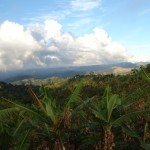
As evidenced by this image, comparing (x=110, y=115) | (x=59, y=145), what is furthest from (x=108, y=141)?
(x=59, y=145)

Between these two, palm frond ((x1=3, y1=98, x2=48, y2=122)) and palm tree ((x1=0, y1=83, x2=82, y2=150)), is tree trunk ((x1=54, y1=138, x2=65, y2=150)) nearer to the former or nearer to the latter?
palm tree ((x1=0, y1=83, x2=82, y2=150))

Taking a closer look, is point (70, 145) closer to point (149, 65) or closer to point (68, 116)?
point (68, 116)

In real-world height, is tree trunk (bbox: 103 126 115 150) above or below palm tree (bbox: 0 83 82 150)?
below

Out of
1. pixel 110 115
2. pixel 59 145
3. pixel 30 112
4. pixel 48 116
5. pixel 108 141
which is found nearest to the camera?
pixel 108 141

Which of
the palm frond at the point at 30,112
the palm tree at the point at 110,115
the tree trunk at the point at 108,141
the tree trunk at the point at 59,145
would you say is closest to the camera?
the tree trunk at the point at 108,141

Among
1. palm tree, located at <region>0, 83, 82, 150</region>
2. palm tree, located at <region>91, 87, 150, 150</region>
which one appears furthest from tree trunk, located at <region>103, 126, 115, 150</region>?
palm tree, located at <region>0, 83, 82, 150</region>

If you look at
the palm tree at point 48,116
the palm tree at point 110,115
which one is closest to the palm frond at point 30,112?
the palm tree at point 48,116

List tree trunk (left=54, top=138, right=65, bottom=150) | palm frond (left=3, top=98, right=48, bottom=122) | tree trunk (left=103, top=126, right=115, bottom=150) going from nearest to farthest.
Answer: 1. tree trunk (left=103, top=126, right=115, bottom=150)
2. tree trunk (left=54, top=138, right=65, bottom=150)
3. palm frond (left=3, top=98, right=48, bottom=122)

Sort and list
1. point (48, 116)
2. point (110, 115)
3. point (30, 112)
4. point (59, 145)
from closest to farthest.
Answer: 1. point (59, 145)
2. point (48, 116)
3. point (30, 112)
4. point (110, 115)

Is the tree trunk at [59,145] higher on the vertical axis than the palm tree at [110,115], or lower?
lower

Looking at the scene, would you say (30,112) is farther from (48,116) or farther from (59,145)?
(59,145)

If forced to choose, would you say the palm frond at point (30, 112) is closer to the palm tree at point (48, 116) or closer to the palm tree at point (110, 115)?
the palm tree at point (48, 116)

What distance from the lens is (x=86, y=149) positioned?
1877 centimetres

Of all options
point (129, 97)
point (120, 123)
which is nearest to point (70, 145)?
point (120, 123)
